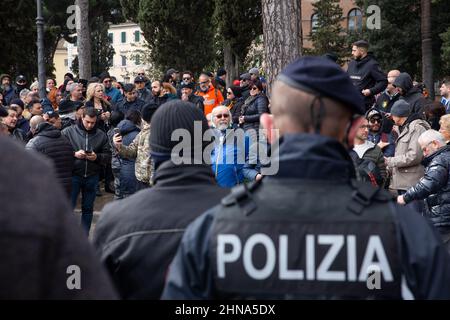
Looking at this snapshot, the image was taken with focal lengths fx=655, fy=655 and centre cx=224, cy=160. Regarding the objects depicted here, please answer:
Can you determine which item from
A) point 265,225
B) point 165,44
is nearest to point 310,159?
point 265,225

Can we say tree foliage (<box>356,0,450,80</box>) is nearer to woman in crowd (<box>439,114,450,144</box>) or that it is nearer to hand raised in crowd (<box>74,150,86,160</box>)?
hand raised in crowd (<box>74,150,86,160</box>)

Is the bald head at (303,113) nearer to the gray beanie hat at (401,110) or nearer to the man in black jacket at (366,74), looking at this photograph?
the gray beanie hat at (401,110)

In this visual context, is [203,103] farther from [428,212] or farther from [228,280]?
[228,280]

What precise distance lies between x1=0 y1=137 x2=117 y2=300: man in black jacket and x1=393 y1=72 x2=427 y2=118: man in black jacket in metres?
8.25

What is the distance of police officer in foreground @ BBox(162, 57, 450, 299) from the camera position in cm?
188

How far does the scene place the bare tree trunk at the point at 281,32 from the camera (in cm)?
761

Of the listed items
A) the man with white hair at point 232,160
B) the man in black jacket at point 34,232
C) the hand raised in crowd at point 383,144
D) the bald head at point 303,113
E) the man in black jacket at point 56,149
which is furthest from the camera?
the man in black jacket at point 56,149

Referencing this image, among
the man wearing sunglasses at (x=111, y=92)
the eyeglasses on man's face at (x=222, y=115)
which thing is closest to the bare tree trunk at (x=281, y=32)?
the eyeglasses on man's face at (x=222, y=115)

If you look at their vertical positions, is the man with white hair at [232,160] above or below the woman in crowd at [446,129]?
below

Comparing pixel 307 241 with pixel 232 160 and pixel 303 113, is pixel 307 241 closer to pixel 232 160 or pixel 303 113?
pixel 303 113

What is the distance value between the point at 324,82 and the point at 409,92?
306 inches

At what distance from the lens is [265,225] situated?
1.91 metres

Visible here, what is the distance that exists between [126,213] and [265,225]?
1.03 meters

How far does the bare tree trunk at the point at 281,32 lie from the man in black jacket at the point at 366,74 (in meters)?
1.36
